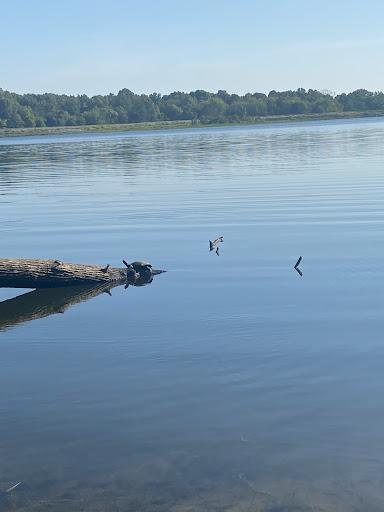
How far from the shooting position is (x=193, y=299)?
20.8 meters

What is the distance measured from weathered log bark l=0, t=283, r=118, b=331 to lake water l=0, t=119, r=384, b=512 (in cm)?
8

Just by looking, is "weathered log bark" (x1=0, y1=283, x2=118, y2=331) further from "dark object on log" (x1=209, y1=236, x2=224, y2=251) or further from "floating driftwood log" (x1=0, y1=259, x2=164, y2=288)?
"dark object on log" (x1=209, y1=236, x2=224, y2=251)

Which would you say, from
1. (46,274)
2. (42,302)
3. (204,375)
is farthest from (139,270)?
(204,375)

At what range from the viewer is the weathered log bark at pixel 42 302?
19.9 metres

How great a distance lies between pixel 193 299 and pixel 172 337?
139 inches

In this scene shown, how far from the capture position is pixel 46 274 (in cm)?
2177

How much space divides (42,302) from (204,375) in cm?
782

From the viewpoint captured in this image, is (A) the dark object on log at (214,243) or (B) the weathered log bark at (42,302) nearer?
(B) the weathered log bark at (42,302)

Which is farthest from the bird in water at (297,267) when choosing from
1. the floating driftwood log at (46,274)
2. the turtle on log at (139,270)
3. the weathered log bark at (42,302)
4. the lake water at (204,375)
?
the floating driftwood log at (46,274)

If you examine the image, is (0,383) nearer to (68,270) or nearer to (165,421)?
(165,421)

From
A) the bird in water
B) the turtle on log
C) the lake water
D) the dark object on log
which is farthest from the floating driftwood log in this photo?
the dark object on log

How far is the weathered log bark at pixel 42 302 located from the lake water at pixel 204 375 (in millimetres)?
80

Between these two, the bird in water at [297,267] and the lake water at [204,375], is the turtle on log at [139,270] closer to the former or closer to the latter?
the lake water at [204,375]

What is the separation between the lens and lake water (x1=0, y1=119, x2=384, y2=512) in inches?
421
